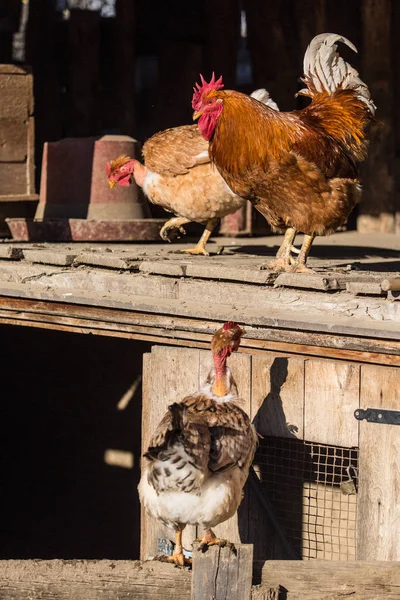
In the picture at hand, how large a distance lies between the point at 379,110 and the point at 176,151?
10.6ft

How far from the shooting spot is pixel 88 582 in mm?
4410

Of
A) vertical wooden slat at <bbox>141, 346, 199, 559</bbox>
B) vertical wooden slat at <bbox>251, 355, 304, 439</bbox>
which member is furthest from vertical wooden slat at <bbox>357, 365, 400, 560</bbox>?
vertical wooden slat at <bbox>141, 346, 199, 559</bbox>

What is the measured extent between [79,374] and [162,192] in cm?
262

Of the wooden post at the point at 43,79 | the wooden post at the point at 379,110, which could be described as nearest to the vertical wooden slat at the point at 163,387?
the wooden post at the point at 379,110

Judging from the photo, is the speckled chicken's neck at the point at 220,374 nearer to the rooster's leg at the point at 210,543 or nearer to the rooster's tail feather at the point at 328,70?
the rooster's leg at the point at 210,543

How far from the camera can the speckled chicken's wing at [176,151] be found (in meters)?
7.13

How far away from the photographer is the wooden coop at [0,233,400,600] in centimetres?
443

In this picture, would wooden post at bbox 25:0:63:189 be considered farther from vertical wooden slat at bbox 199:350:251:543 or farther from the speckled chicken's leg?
the speckled chicken's leg

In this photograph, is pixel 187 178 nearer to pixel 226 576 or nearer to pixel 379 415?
pixel 379 415

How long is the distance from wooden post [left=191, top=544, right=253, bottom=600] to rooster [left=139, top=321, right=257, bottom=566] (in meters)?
0.12

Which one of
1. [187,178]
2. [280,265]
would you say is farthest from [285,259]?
[187,178]

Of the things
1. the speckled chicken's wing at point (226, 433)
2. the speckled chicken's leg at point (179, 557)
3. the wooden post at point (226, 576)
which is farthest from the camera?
the speckled chicken's leg at point (179, 557)

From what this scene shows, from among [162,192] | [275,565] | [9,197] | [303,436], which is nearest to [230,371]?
[303,436]

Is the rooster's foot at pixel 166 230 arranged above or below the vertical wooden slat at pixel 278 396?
above
